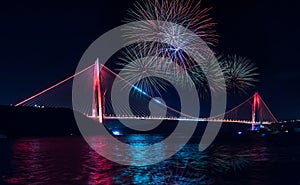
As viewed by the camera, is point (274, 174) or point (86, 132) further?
point (86, 132)

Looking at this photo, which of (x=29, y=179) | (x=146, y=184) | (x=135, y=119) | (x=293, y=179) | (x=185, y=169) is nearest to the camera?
(x=146, y=184)

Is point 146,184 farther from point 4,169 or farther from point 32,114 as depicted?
point 32,114

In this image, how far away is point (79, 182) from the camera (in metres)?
17.3

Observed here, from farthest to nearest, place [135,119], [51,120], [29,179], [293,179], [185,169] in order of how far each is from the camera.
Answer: [51,120] < [135,119] < [185,169] < [293,179] < [29,179]

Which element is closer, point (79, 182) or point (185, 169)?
point (79, 182)

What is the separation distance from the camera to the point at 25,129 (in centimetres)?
9181

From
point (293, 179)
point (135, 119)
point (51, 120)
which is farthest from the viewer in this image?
point (51, 120)

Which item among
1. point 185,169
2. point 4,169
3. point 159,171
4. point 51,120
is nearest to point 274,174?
point 185,169

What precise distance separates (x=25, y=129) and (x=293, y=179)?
8233 centimetres

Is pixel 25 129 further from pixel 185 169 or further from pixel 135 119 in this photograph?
pixel 185 169

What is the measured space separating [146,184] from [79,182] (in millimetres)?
3208

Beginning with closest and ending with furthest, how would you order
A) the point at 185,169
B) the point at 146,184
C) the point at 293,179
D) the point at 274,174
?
the point at 146,184 → the point at 293,179 → the point at 274,174 → the point at 185,169

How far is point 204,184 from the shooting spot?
1727cm

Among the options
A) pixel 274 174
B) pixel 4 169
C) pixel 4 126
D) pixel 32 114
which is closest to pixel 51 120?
pixel 32 114
